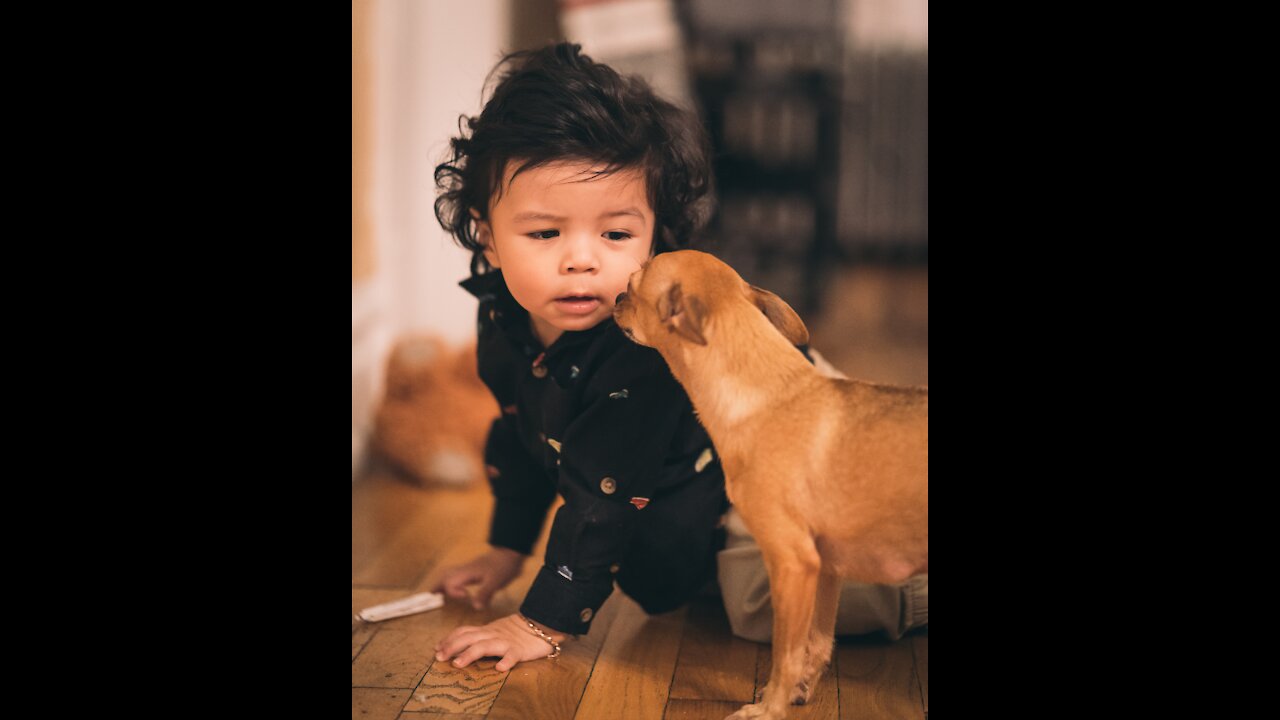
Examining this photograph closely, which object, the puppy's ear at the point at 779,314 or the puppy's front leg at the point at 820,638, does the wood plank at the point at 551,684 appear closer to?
the puppy's front leg at the point at 820,638

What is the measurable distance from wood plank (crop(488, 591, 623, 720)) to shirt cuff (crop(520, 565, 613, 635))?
23 millimetres

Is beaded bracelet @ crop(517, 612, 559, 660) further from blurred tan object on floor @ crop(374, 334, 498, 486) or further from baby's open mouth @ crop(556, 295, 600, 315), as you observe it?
blurred tan object on floor @ crop(374, 334, 498, 486)

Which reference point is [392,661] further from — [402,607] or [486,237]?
[486,237]

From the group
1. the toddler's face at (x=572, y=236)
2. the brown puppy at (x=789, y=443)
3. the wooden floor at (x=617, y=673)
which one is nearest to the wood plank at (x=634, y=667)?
the wooden floor at (x=617, y=673)

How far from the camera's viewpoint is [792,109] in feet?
8.42

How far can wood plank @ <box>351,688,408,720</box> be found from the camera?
729 millimetres

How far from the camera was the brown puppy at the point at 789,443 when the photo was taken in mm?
632

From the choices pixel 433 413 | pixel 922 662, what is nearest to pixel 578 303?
pixel 922 662

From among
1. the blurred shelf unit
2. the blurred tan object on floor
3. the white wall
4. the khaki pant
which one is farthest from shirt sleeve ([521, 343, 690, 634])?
the blurred shelf unit

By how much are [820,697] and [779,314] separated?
10.1 inches
